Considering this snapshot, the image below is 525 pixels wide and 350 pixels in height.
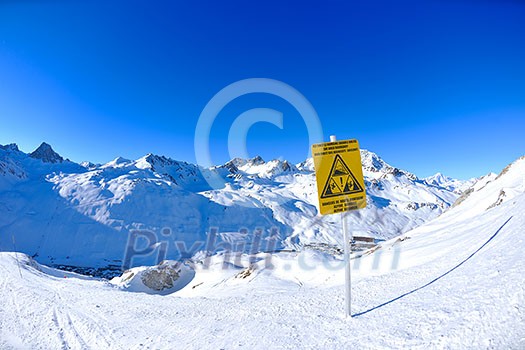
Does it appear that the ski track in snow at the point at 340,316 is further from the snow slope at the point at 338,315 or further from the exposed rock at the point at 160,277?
the exposed rock at the point at 160,277

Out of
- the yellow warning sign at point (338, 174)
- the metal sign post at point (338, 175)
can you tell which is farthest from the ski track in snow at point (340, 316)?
the yellow warning sign at point (338, 174)

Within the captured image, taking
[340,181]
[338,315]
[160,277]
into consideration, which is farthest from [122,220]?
[340,181]

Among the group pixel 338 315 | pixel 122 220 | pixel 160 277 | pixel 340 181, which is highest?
pixel 340 181

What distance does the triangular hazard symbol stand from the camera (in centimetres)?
450

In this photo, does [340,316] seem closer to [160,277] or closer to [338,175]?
[338,175]

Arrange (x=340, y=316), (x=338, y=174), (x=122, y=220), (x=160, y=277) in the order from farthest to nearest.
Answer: (x=122, y=220) < (x=160, y=277) < (x=340, y=316) < (x=338, y=174)

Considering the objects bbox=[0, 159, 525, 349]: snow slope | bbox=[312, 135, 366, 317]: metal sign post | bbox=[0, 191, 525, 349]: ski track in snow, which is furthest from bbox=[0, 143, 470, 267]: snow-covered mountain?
bbox=[312, 135, 366, 317]: metal sign post

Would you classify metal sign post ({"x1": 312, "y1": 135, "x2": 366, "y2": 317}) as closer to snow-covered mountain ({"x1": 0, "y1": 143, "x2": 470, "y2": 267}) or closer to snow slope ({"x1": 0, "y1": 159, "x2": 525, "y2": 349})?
snow slope ({"x1": 0, "y1": 159, "x2": 525, "y2": 349})

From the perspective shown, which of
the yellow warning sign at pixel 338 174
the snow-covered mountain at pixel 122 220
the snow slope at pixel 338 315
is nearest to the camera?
the snow slope at pixel 338 315

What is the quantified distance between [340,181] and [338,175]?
0.11 m

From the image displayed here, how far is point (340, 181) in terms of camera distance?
179 inches

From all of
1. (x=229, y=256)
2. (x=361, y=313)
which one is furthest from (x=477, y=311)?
(x=229, y=256)

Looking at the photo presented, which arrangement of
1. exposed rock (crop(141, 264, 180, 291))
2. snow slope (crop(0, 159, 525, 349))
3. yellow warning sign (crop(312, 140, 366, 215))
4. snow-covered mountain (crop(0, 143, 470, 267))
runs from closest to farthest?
1. snow slope (crop(0, 159, 525, 349))
2. yellow warning sign (crop(312, 140, 366, 215))
3. exposed rock (crop(141, 264, 180, 291))
4. snow-covered mountain (crop(0, 143, 470, 267))

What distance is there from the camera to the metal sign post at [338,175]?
448cm
